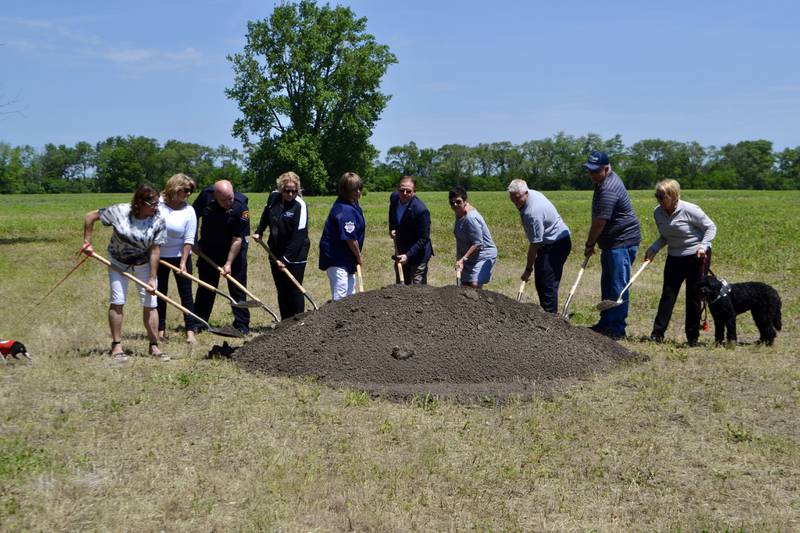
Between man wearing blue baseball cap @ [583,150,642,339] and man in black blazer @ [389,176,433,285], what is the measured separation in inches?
74.5

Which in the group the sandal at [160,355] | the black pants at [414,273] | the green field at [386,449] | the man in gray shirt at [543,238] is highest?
the man in gray shirt at [543,238]

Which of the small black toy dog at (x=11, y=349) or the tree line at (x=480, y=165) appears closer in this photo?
the small black toy dog at (x=11, y=349)

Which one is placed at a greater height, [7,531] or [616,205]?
[616,205]

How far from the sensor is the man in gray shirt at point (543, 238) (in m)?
9.03

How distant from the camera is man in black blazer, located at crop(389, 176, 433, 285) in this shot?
29.6 ft

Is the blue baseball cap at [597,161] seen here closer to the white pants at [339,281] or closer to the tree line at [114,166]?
the white pants at [339,281]

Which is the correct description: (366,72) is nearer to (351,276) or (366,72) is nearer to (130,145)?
(351,276)

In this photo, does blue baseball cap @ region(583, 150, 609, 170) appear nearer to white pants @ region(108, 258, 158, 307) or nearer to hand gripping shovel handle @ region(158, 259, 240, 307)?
hand gripping shovel handle @ region(158, 259, 240, 307)

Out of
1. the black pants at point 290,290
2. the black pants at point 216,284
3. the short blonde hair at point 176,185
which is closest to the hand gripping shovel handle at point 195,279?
the black pants at point 216,284

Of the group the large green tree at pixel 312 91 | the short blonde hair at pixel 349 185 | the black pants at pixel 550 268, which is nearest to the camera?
the short blonde hair at pixel 349 185

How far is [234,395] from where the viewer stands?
682 cm

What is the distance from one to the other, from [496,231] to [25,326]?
47.1ft

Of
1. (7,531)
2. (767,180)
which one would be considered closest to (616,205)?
(7,531)

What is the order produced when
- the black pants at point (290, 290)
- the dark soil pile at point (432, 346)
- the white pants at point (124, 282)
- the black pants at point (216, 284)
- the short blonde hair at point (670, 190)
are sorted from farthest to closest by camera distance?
the black pants at point (216, 284), the black pants at point (290, 290), the short blonde hair at point (670, 190), the white pants at point (124, 282), the dark soil pile at point (432, 346)
